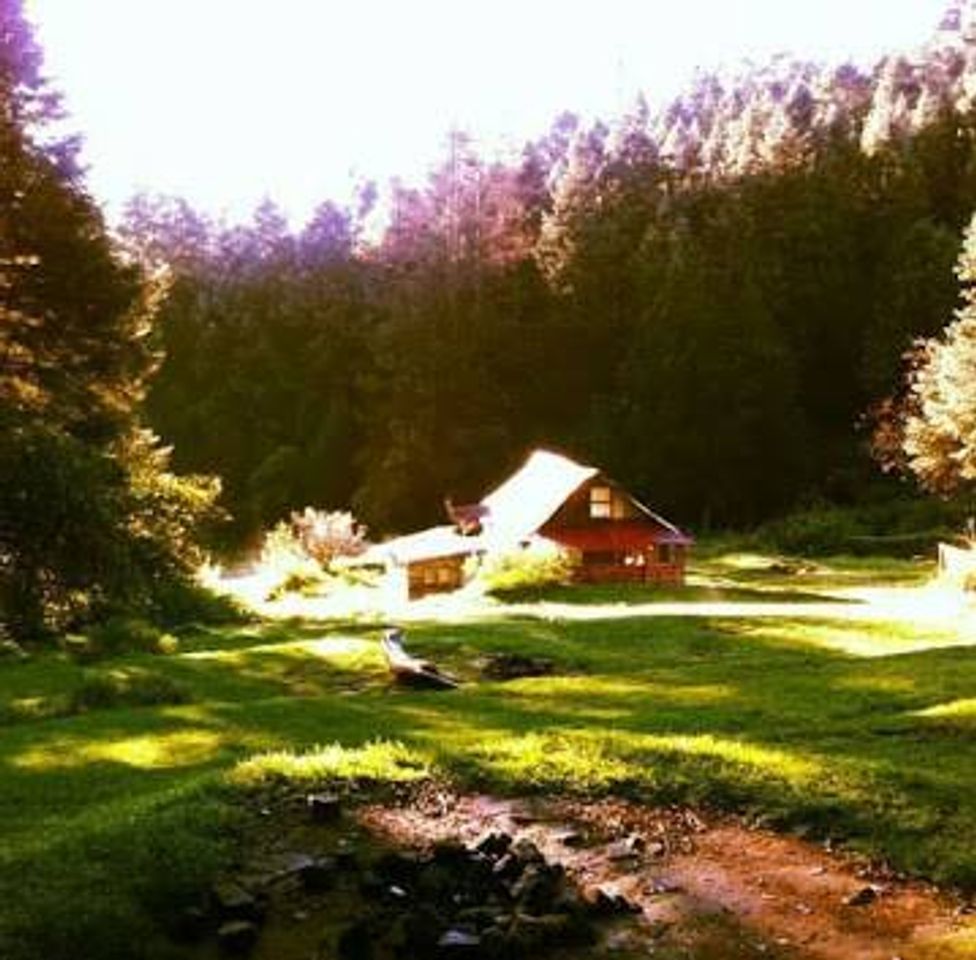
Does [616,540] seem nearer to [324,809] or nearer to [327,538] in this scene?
[327,538]

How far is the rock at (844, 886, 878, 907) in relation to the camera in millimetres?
11768

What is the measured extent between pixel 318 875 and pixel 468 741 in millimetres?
5819

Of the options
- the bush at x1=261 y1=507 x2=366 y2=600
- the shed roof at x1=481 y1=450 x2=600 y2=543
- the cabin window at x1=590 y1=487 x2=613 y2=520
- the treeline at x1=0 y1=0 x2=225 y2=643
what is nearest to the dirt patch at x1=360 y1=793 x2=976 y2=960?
the treeline at x1=0 y1=0 x2=225 y2=643

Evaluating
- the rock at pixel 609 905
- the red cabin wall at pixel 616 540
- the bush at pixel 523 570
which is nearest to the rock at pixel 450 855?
the rock at pixel 609 905

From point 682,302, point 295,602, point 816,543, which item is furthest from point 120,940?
point 682,302

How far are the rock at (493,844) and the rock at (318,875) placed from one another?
4.55ft

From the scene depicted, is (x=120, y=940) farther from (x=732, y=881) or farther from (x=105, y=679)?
(x=105, y=679)

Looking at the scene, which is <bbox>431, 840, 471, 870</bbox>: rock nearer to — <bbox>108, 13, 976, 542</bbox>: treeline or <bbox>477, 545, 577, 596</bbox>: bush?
<bbox>477, 545, 577, 596</bbox>: bush

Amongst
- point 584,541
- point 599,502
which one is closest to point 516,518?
point 599,502

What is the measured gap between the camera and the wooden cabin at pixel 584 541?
2249 inches

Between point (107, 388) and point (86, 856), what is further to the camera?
point (107, 388)

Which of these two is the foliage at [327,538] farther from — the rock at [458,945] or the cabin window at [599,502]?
the rock at [458,945]

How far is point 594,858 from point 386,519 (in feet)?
256

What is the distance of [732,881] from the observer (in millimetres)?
12359
